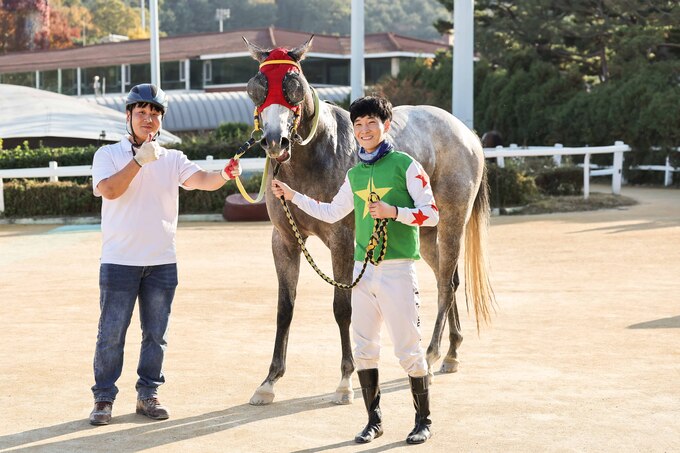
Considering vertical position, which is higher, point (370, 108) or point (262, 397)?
point (370, 108)

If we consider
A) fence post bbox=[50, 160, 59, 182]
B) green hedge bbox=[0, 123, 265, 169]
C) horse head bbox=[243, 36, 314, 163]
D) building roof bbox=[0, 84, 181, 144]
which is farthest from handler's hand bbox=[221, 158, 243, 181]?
building roof bbox=[0, 84, 181, 144]

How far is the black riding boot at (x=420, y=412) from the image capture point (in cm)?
507

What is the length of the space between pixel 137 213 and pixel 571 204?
45.4 ft

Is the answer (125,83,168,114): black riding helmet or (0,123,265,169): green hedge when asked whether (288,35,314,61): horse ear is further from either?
(0,123,265,169): green hedge

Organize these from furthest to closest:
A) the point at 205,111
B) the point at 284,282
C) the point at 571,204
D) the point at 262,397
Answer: the point at 205,111, the point at 571,204, the point at 284,282, the point at 262,397

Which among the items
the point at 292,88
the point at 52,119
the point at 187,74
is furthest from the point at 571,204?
the point at 187,74

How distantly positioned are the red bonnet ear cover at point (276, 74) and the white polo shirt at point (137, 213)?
2.07ft

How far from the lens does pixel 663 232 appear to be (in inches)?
576

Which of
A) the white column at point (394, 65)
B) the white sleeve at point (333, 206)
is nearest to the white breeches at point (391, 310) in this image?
the white sleeve at point (333, 206)

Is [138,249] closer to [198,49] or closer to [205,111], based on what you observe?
[205,111]

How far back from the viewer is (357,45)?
84.5ft

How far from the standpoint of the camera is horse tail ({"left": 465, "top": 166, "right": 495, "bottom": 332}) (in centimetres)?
761

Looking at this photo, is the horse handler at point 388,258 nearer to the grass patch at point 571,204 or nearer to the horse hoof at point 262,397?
the horse hoof at point 262,397

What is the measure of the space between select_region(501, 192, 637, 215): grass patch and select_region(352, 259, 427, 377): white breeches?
12948 mm
